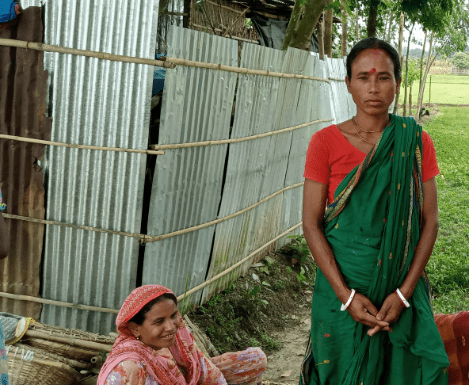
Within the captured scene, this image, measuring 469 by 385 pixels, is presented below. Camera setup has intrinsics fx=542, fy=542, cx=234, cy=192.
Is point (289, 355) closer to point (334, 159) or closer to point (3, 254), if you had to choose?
point (334, 159)

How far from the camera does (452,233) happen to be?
7477mm

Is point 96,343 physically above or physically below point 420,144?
below

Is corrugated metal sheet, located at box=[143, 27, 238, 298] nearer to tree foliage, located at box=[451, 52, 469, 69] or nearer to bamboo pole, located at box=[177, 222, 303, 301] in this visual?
bamboo pole, located at box=[177, 222, 303, 301]

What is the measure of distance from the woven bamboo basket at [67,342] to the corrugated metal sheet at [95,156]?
498 mm

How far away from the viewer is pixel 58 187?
375 centimetres

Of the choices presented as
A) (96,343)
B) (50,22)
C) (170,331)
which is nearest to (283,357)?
(96,343)

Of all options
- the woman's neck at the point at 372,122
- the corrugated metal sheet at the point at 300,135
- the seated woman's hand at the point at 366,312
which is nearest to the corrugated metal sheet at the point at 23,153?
the woman's neck at the point at 372,122

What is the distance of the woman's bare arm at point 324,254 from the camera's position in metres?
1.98

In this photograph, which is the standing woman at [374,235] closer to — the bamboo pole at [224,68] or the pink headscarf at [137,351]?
the pink headscarf at [137,351]

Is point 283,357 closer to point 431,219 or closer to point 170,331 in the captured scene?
point 170,331

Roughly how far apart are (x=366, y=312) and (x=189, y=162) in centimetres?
227

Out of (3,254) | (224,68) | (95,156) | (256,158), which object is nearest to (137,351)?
(3,254)

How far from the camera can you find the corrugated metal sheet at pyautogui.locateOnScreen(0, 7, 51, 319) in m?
3.64

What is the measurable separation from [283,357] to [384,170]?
2.81 meters
